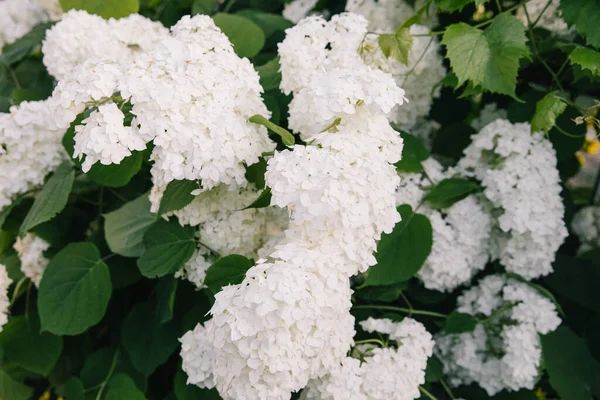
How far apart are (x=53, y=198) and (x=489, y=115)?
1.07m

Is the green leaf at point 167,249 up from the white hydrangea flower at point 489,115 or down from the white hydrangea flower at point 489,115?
up

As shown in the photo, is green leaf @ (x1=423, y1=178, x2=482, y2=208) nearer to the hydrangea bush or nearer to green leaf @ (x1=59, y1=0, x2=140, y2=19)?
the hydrangea bush

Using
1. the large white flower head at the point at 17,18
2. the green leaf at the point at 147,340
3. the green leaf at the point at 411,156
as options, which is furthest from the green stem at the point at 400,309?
the large white flower head at the point at 17,18

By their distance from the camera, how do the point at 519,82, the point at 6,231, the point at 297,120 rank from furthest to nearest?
the point at 519,82, the point at 6,231, the point at 297,120

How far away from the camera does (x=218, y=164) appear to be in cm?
84

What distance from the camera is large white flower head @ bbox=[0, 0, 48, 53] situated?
1.63m

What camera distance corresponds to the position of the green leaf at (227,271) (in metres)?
0.89

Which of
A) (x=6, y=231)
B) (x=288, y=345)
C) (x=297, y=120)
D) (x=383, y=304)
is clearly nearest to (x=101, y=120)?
(x=297, y=120)

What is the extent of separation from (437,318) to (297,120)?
591 mm

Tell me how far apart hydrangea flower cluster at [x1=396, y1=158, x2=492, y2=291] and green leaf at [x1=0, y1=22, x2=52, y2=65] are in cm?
102

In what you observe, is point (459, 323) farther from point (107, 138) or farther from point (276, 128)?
point (107, 138)

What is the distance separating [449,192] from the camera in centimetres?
114

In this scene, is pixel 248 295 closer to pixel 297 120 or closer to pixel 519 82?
pixel 297 120

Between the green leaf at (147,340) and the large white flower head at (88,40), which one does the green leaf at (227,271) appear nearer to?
the green leaf at (147,340)
